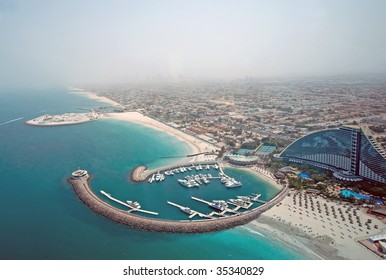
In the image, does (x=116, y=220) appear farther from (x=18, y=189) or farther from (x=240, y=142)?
(x=240, y=142)

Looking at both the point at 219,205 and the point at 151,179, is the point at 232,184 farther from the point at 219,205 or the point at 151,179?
the point at 151,179

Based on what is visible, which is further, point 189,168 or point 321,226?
point 189,168

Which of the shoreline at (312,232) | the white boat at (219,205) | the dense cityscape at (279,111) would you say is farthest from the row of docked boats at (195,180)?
the dense cityscape at (279,111)

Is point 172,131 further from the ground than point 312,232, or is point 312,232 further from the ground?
point 172,131

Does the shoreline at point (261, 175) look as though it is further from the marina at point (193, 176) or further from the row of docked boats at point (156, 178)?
the row of docked boats at point (156, 178)

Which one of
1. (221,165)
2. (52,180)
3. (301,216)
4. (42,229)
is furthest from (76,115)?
(301,216)

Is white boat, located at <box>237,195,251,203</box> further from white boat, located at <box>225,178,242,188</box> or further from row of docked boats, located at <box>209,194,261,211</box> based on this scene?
white boat, located at <box>225,178,242,188</box>

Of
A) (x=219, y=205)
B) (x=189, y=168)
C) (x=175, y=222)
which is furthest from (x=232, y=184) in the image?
(x=175, y=222)
